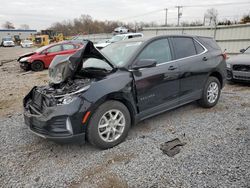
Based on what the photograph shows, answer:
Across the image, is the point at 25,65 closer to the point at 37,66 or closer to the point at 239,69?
the point at 37,66

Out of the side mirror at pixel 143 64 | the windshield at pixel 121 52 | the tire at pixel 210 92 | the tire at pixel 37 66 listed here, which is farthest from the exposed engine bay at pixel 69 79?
the tire at pixel 37 66

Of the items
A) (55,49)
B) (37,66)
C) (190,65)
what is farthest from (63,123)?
(55,49)

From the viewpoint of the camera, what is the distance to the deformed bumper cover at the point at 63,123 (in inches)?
105

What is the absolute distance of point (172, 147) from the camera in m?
3.08

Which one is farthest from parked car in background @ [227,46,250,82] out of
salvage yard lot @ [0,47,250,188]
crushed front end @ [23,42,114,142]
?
crushed front end @ [23,42,114,142]

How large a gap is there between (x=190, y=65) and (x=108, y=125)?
6.83 ft

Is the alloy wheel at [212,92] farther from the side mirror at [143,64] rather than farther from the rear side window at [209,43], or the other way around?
the side mirror at [143,64]

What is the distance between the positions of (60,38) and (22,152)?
3820cm

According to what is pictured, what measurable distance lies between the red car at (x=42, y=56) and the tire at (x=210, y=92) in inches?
312

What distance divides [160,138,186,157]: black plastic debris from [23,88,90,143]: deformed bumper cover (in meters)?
1.22

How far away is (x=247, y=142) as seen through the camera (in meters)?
3.12

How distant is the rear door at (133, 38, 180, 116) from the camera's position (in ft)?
10.9

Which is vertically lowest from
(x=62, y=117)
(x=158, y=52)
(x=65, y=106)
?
(x=62, y=117)

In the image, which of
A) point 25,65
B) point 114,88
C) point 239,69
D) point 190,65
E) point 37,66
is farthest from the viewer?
point 37,66
